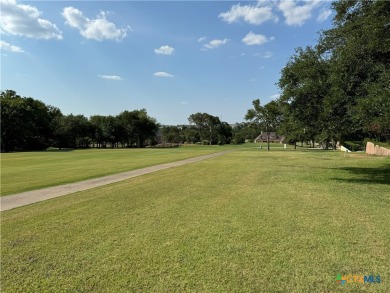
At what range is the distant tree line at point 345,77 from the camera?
10.1 m

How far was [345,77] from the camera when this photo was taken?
446 inches

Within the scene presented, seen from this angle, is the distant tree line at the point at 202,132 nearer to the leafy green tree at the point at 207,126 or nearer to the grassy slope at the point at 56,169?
the leafy green tree at the point at 207,126

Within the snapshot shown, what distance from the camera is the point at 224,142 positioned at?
4134 inches

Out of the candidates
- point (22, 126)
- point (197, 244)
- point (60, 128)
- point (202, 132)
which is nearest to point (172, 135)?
point (202, 132)

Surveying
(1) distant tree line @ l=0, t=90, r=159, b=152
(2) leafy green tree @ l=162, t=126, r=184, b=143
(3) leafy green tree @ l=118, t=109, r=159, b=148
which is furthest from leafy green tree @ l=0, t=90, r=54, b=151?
(2) leafy green tree @ l=162, t=126, r=184, b=143

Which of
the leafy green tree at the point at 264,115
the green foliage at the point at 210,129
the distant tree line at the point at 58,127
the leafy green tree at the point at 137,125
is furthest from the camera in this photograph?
the green foliage at the point at 210,129

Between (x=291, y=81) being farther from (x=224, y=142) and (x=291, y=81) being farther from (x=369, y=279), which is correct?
(x=224, y=142)

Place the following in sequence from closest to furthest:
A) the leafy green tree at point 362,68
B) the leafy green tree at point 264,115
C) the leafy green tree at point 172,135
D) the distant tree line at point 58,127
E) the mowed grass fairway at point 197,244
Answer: the mowed grass fairway at point 197,244, the leafy green tree at point 362,68, the leafy green tree at point 264,115, the distant tree line at point 58,127, the leafy green tree at point 172,135

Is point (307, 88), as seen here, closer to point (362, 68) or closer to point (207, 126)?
point (362, 68)

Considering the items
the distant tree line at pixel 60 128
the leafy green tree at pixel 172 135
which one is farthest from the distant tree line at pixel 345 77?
the leafy green tree at pixel 172 135

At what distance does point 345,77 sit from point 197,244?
9704mm

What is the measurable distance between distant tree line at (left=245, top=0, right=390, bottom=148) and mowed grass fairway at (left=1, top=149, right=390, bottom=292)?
3332 mm

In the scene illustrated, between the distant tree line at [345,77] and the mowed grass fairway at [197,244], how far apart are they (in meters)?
3.33

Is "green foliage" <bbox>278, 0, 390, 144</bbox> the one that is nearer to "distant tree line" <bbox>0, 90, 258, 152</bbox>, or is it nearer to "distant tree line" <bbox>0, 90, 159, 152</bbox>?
"distant tree line" <bbox>0, 90, 258, 152</bbox>
